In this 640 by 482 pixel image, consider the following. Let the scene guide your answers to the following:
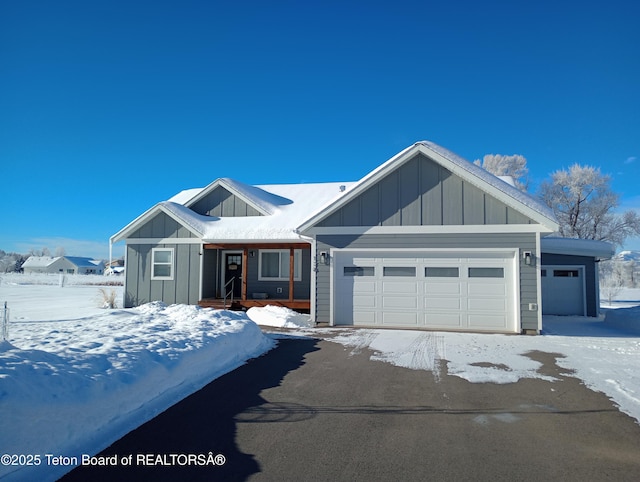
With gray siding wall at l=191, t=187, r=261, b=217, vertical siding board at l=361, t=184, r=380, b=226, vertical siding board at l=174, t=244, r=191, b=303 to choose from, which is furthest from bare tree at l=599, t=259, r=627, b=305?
vertical siding board at l=174, t=244, r=191, b=303

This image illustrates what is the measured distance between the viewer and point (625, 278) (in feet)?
148

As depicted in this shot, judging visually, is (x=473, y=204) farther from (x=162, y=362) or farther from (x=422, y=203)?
(x=162, y=362)

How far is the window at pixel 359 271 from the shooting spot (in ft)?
37.8

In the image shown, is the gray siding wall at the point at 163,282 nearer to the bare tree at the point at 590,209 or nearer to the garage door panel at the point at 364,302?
the garage door panel at the point at 364,302

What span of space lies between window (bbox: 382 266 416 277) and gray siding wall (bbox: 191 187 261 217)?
7.16 m

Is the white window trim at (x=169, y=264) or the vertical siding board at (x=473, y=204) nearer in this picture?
the vertical siding board at (x=473, y=204)

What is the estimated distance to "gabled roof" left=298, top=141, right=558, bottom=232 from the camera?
1036 centimetres

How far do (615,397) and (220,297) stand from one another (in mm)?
13213

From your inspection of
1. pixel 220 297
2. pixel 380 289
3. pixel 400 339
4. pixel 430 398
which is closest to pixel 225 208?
pixel 220 297

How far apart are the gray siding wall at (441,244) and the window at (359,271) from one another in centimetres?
58

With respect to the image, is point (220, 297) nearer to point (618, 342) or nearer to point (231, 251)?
point (231, 251)

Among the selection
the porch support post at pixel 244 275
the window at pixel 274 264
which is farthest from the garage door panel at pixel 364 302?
the porch support post at pixel 244 275

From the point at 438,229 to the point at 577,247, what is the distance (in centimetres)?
728

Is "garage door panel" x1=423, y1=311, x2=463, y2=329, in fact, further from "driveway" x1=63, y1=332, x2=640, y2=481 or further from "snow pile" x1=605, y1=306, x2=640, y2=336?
"snow pile" x1=605, y1=306, x2=640, y2=336
